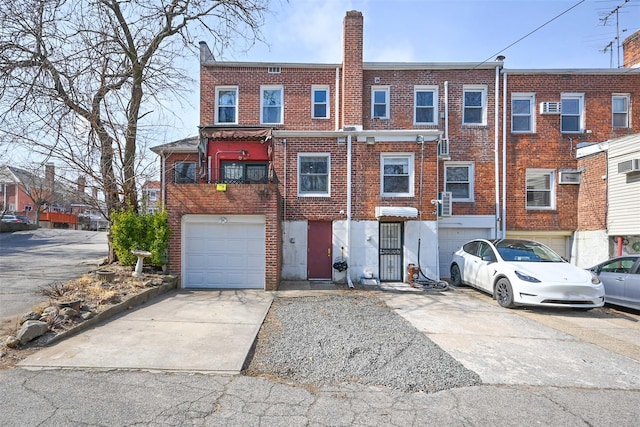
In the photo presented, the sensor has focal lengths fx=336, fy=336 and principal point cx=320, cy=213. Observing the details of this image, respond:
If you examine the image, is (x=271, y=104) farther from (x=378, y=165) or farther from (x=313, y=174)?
(x=378, y=165)

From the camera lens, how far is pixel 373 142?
10.7m

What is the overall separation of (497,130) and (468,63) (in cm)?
273

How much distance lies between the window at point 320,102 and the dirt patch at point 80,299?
26.4 ft

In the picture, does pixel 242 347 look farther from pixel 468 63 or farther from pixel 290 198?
pixel 468 63

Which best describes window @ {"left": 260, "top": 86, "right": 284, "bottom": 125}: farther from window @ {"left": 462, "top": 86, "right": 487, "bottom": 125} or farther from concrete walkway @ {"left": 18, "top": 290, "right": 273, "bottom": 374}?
concrete walkway @ {"left": 18, "top": 290, "right": 273, "bottom": 374}

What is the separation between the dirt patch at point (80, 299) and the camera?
4.59m

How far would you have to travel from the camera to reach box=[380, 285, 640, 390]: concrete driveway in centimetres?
411

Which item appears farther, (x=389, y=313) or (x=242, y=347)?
(x=389, y=313)

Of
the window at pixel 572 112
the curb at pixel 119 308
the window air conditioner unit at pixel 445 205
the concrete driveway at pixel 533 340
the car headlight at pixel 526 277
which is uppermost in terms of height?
the window at pixel 572 112

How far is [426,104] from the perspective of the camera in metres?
12.9

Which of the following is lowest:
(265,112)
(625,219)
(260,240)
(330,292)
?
(330,292)

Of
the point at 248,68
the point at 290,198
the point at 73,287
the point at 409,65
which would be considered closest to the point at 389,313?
the point at 290,198

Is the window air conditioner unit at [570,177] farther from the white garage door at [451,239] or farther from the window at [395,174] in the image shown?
the window at [395,174]

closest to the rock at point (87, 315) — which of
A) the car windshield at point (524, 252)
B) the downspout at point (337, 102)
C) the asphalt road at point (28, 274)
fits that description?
the asphalt road at point (28, 274)
